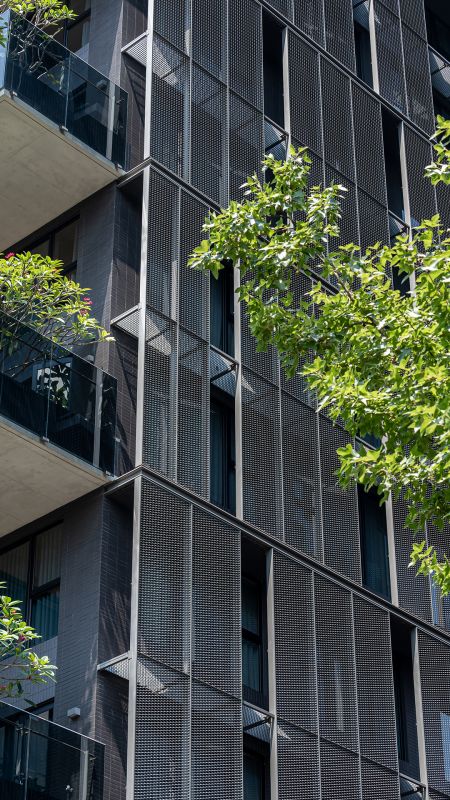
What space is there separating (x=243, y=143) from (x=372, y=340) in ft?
37.7

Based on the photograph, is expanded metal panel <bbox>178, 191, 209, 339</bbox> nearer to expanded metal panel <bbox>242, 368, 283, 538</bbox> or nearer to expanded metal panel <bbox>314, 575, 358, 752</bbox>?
expanded metal panel <bbox>242, 368, 283, 538</bbox>

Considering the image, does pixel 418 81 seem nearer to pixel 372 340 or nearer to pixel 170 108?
pixel 170 108

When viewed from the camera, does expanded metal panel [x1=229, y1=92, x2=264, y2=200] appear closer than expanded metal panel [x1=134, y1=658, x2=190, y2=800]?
No

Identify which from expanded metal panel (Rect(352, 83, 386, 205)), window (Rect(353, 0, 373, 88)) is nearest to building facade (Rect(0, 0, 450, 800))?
expanded metal panel (Rect(352, 83, 386, 205))

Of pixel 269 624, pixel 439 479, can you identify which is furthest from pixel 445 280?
pixel 269 624

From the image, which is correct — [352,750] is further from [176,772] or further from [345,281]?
[345,281]

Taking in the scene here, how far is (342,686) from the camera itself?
23.5m

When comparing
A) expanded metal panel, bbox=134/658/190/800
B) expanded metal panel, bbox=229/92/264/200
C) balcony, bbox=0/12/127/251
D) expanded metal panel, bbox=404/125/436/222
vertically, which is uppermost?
expanded metal panel, bbox=404/125/436/222

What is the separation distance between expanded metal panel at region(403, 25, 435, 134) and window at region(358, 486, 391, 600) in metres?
9.97

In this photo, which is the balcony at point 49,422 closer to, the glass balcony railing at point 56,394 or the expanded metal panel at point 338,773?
the glass balcony railing at point 56,394

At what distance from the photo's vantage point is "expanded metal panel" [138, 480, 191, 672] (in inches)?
802

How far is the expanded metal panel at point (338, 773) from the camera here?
883 inches

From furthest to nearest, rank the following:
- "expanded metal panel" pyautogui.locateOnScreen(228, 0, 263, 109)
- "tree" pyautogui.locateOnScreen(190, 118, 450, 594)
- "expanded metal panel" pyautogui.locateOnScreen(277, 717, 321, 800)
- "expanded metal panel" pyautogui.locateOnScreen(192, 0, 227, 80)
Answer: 1. "expanded metal panel" pyautogui.locateOnScreen(228, 0, 263, 109)
2. "expanded metal panel" pyautogui.locateOnScreen(192, 0, 227, 80)
3. "expanded metal panel" pyautogui.locateOnScreen(277, 717, 321, 800)
4. "tree" pyautogui.locateOnScreen(190, 118, 450, 594)

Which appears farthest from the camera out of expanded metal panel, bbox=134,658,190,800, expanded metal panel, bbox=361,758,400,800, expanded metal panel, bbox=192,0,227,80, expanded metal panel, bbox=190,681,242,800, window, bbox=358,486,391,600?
window, bbox=358,486,391,600
